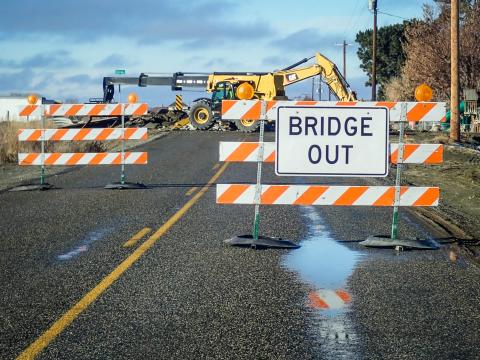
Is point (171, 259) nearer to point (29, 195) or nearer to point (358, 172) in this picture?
point (358, 172)

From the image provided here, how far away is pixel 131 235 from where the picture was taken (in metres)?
10.1

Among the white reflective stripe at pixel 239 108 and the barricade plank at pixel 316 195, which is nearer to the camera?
the white reflective stripe at pixel 239 108

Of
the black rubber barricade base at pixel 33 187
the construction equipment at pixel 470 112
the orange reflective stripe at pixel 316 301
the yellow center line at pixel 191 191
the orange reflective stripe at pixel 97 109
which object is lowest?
the orange reflective stripe at pixel 316 301

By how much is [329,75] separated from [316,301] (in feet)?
123

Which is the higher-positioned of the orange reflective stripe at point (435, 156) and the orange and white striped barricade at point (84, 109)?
the orange and white striped barricade at point (84, 109)

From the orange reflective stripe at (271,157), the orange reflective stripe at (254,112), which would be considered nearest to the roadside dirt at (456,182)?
the orange reflective stripe at (271,157)

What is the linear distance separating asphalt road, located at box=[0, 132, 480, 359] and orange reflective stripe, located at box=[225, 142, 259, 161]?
3.82 ft

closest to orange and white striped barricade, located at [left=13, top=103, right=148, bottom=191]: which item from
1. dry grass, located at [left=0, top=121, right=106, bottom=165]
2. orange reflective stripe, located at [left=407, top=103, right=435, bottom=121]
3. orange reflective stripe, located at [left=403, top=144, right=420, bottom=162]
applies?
orange reflective stripe, located at [left=403, top=144, right=420, bottom=162]

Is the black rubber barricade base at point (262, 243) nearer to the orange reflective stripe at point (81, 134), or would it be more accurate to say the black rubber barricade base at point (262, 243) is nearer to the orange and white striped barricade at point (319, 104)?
the orange and white striped barricade at point (319, 104)

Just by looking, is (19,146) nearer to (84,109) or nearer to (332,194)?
(84,109)

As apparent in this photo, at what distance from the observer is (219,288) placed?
7031mm

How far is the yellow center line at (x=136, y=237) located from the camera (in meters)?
9.37

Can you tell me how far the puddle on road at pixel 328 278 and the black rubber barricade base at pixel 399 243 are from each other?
1.31 ft

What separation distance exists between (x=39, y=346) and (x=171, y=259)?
325cm
